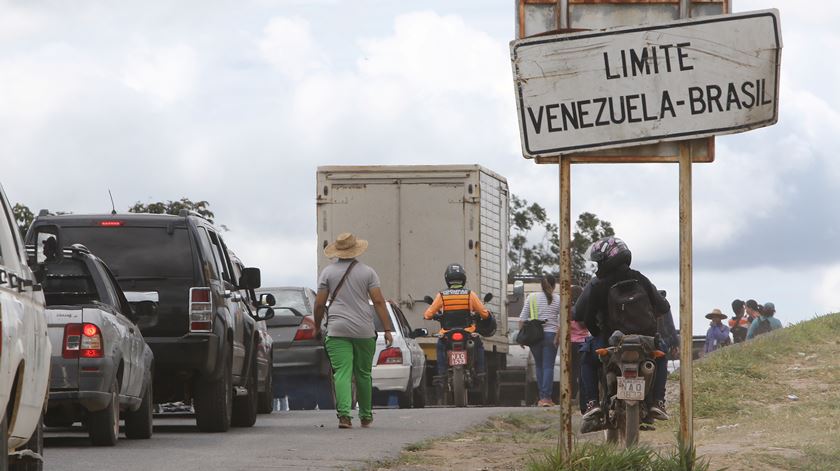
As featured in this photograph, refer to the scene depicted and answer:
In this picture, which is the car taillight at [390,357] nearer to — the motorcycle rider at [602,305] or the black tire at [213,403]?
the black tire at [213,403]

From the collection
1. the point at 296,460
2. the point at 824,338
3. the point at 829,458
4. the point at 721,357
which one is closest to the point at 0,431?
the point at 296,460

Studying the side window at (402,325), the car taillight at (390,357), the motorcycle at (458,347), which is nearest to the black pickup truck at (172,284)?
the car taillight at (390,357)

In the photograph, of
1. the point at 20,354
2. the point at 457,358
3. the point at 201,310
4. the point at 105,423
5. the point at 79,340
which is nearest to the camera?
the point at 20,354

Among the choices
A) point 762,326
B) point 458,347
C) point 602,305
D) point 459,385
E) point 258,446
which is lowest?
point 258,446

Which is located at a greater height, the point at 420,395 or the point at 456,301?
the point at 456,301

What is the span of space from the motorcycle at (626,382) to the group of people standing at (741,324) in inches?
583

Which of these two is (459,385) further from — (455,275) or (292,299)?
(292,299)

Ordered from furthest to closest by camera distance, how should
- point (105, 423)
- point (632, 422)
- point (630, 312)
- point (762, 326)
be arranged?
point (762, 326), point (105, 423), point (630, 312), point (632, 422)

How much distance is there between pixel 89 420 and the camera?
13.1 metres

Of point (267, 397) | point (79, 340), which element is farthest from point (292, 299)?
point (79, 340)

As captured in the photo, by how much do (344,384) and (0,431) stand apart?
8.33 metres

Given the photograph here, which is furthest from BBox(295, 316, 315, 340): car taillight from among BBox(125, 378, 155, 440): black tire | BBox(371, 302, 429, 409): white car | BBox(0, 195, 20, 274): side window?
BBox(0, 195, 20, 274): side window

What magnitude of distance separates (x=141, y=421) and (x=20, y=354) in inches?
262

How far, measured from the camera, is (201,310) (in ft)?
48.4
